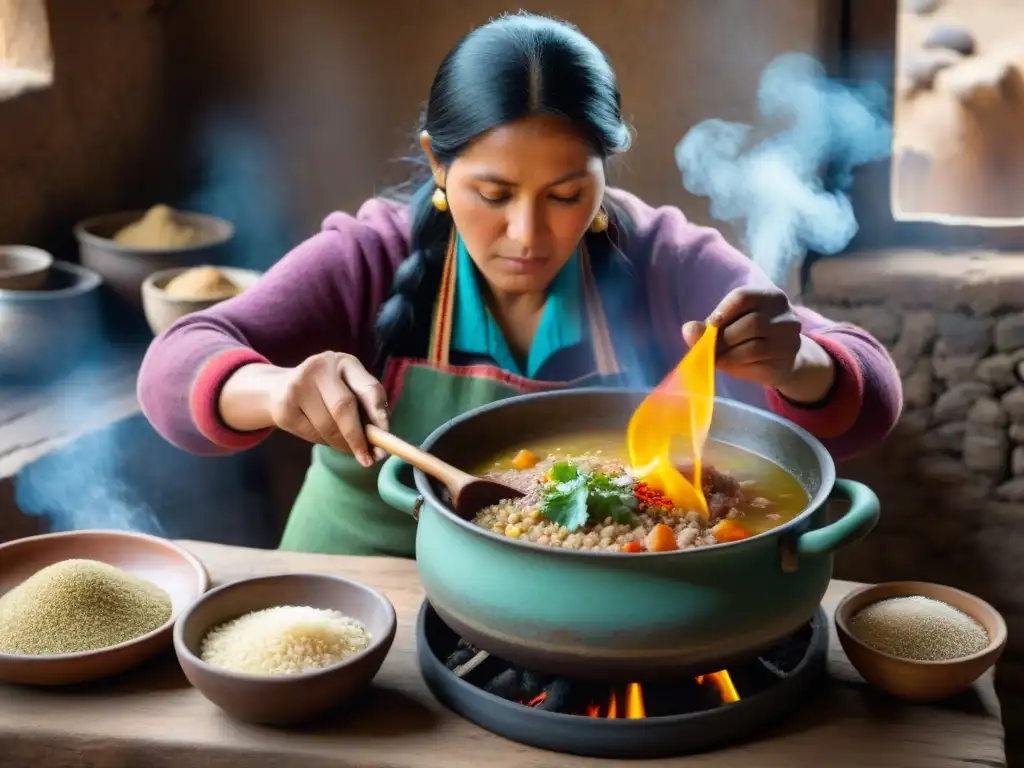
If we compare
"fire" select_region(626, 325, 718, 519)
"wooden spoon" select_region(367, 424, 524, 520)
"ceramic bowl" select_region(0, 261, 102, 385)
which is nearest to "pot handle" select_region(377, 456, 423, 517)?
"wooden spoon" select_region(367, 424, 524, 520)

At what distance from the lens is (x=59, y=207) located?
321 centimetres

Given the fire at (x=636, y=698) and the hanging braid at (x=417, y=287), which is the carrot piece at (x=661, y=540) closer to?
the fire at (x=636, y=698)

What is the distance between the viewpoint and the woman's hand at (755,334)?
162cm

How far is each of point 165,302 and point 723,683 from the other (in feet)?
6.09

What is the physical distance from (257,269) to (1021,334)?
210 centimetres

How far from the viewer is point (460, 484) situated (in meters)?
1.50

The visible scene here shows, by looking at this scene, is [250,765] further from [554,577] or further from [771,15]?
[771,15]

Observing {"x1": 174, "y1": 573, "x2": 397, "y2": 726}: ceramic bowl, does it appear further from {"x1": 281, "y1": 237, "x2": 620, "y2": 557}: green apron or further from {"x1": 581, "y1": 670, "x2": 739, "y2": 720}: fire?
{"x1": 281, "y1": 237, "x2": 620, "y2": 557}: green apron

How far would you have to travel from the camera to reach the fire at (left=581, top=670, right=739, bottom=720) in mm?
1468

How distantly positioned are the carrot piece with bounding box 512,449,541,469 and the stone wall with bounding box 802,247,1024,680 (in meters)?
1.59

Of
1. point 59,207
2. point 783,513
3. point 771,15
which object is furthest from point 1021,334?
point 59,207

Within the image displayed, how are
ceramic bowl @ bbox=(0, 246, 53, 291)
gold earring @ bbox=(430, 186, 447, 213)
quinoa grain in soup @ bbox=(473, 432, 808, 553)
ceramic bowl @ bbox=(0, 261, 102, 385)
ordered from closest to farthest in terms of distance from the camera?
quinoa grain in soup @ bbox=(473, 432, 808, 553) < gold earring @ bbox=(430, 186, 447, 213) < ceramic bowl @ bbox=(0, 261, 102, 385) < ceramic bowl @ bbox=(0, 246, 53, 291)

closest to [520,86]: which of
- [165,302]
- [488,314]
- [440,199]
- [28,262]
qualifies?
[440,199]

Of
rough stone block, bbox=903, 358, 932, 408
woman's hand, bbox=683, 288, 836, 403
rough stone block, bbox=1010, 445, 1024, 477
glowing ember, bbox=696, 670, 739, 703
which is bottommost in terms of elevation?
rough stone block, bbox=1010, 445, 1024, 477
